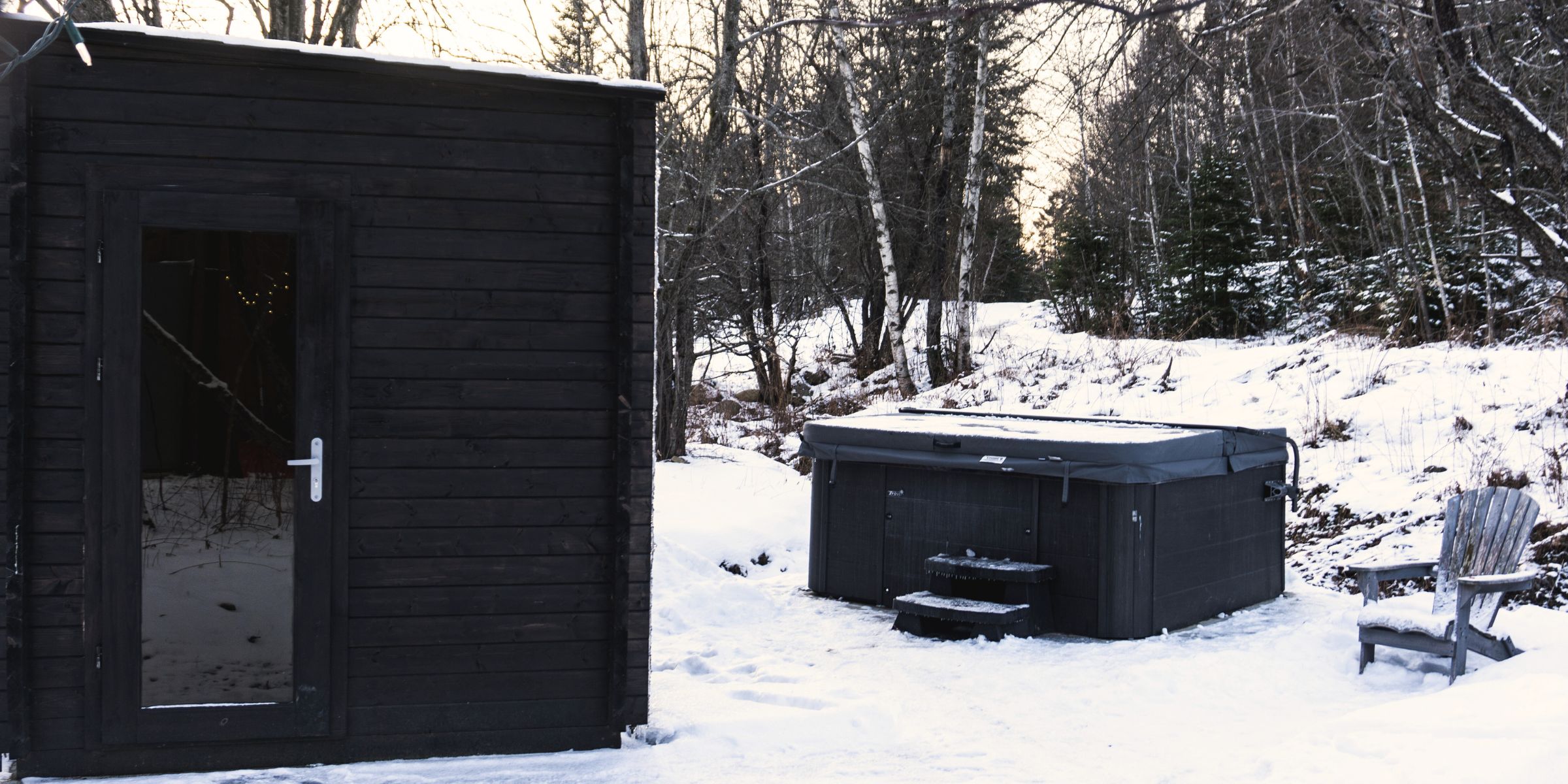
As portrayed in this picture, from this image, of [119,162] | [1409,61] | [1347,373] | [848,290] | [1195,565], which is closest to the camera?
[119,162]

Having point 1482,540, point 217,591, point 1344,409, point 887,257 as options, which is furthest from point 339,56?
point 887,257

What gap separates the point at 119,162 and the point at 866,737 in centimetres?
346

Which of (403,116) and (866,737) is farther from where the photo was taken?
(866,737)

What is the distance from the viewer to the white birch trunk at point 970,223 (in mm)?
15415

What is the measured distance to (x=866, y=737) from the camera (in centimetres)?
483

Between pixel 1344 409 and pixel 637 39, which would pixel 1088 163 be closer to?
pixel 1344 409

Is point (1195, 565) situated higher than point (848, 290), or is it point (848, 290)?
point (848, 290)

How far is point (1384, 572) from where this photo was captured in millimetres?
6020

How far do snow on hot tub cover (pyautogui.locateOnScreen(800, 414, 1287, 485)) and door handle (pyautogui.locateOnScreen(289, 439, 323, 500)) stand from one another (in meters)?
3.66

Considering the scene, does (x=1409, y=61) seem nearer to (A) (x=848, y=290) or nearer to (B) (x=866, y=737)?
(B) (x=866, y=737)

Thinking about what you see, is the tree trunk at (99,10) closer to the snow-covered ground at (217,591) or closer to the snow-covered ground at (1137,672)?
the snow-covered ground at (217,591)

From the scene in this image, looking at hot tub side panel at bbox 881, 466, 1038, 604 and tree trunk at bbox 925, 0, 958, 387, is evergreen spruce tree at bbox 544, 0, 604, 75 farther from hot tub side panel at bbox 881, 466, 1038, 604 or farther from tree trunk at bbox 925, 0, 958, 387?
tree trunk at bbox 925, 0, 958, 387

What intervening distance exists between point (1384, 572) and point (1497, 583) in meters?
0.73

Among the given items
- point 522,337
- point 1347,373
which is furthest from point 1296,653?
point 1347,373
